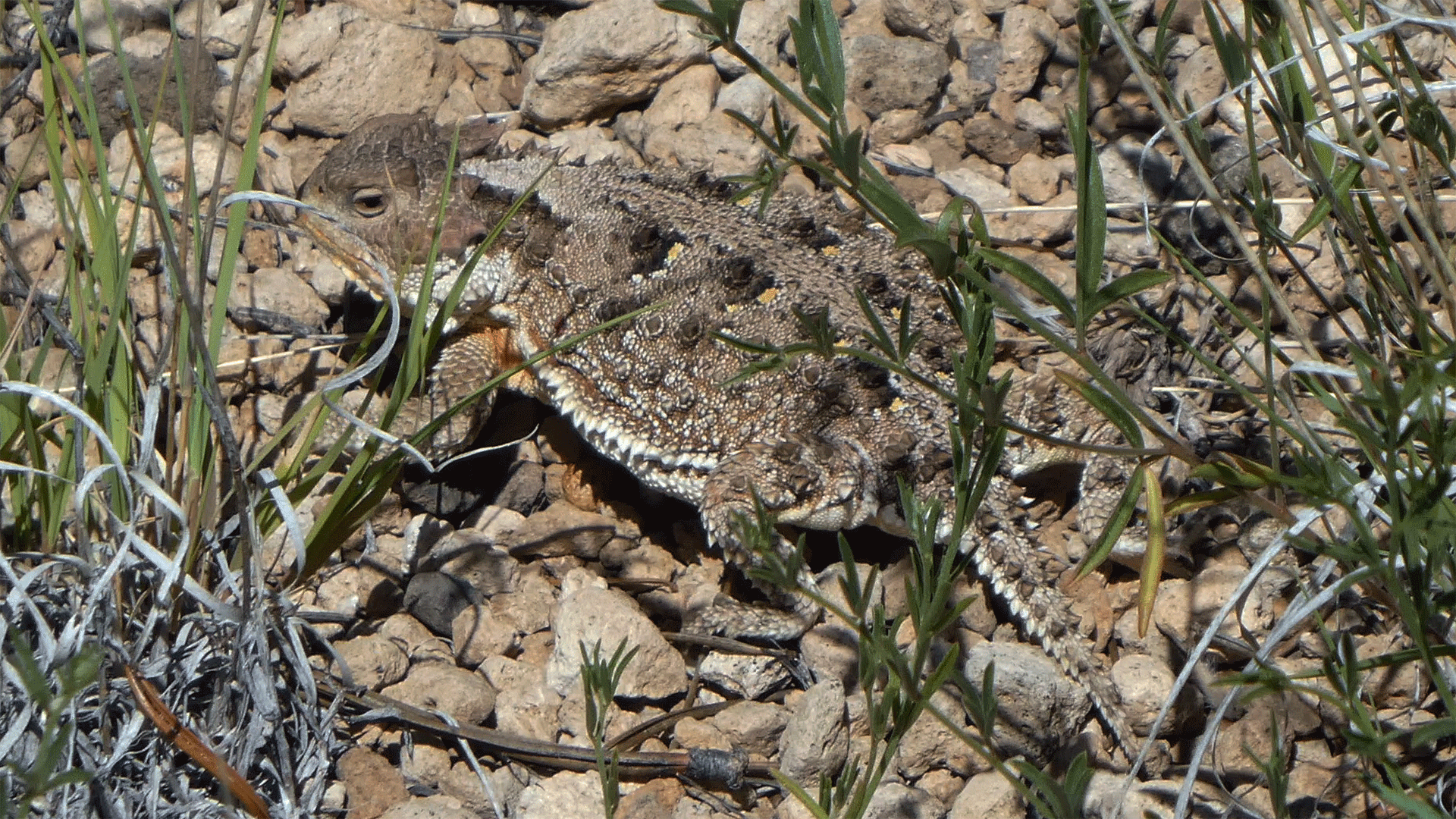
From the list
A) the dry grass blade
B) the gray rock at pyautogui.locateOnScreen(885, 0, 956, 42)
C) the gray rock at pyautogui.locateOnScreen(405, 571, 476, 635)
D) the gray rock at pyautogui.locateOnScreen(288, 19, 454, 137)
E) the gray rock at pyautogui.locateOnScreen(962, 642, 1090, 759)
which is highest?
the gray rock at pyautogui.locateOnScreen(885, 0, 956, 42)

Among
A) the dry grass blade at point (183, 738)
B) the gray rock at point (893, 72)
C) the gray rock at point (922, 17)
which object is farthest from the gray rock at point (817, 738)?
the gray rock at point (922, 17)

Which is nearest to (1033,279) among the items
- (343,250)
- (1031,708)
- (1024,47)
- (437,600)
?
(1031,708)

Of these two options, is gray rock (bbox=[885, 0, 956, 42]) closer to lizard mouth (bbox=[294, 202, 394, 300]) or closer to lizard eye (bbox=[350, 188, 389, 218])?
lizard eye (bbox=[350, 188, 389, 218])

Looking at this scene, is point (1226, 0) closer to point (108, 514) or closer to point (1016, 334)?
point (1016, 334)

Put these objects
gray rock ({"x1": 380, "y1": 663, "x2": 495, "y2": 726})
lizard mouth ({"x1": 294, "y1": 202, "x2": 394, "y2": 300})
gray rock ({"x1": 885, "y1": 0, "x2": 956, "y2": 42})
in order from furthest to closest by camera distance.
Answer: gray rock ({"x1": 885, "y1": 0, "x2": 956, "y2": 42}) → lizard mouth ({"x1": 294, "y1": 202, "x2": 394, "y2": 300}) → gray rock ({"x1": 380, "y1": 663, "x2": 495, "y2": 726})

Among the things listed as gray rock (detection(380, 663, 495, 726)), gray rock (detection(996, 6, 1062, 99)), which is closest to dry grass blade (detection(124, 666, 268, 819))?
gray rock (detection(380, 663, 495, 726))

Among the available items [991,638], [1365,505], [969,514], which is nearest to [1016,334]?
[991,638]

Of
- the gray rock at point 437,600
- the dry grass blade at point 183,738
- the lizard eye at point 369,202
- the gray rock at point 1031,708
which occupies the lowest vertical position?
the gray rock at point 437,600

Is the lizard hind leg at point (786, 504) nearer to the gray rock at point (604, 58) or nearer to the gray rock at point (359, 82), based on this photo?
the gray rock at point (604, 58)
